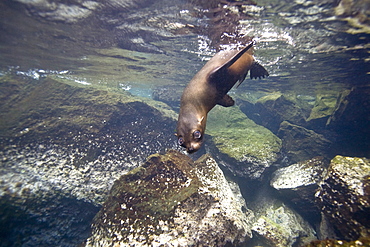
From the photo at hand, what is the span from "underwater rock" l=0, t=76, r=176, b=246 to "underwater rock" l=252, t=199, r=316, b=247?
6.26 meters

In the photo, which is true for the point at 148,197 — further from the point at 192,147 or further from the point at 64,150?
the point at 64,150

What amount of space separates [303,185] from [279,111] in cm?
998

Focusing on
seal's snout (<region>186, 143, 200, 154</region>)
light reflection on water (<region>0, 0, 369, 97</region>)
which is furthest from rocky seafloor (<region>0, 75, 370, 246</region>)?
seal's snout (<region>186, 143, 200, 154</region>)

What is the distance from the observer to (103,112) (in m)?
11.3

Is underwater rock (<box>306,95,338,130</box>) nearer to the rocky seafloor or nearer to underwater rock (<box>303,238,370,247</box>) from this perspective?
the rocky seafloor

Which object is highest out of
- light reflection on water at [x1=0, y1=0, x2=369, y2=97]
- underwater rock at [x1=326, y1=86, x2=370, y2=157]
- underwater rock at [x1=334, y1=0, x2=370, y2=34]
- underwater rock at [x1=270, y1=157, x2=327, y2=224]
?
underwater rock at [x1=334, y1=0, x2=370, y2=34]

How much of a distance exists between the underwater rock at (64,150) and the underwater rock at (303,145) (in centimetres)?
781

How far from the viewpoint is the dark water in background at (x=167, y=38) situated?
698 centimetres

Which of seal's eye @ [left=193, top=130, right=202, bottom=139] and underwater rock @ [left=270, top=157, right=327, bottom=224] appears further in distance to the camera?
underwater rock @ [left=270, top=157, right=327, bottom=224]

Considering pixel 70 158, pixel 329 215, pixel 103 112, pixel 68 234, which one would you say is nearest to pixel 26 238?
pixel 68 234

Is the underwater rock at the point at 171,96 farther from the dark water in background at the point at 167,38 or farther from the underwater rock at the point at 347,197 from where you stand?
the underwater rock at the point at 347,197

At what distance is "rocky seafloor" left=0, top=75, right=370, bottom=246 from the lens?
15.4 feet

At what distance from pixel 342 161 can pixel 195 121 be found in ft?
19.1

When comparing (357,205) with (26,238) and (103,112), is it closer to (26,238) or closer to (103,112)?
(26,238)
